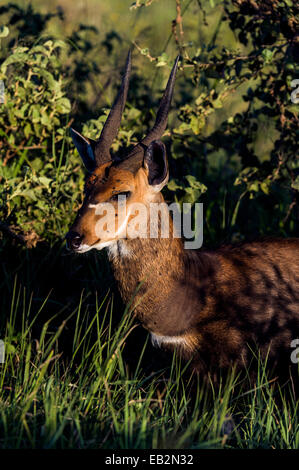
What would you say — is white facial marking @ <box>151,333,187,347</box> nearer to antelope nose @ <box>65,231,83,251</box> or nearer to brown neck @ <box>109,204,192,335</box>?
brown neck @ <box>109,204,192,335</box>

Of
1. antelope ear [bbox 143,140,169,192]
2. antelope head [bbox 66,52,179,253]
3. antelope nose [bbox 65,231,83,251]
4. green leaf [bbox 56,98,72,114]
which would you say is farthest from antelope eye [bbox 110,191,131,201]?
green leaf [bbox 56,98,72,114]

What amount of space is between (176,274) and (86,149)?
862 mm

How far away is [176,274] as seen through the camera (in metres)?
3.51

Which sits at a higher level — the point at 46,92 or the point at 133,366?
the point at 46,92

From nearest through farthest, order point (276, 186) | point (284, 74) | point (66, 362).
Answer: point (66, 362), point (284, 74), point (276, 186)

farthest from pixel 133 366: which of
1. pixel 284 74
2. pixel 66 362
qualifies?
pixel 284 74

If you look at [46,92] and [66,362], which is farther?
[46,92]

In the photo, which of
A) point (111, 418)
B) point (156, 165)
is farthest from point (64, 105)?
point (111, 418)

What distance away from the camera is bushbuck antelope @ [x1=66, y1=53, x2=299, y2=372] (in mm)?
3355

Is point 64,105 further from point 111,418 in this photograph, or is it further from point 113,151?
point 111,418

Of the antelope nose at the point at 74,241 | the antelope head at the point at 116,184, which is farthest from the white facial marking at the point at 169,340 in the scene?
the antelope nose at the point at 74,241
